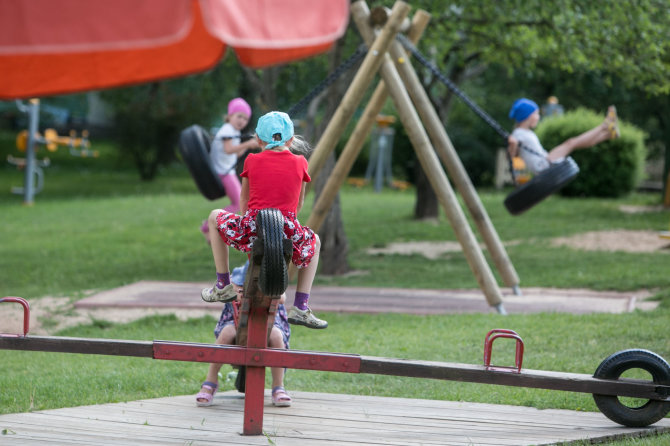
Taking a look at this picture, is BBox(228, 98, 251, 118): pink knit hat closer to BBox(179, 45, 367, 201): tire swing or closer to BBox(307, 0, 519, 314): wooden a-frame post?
BBox(179, 45, 367, 201): tire swing

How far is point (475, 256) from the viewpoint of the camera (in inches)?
345

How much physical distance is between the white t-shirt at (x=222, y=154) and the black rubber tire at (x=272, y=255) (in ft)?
14.2

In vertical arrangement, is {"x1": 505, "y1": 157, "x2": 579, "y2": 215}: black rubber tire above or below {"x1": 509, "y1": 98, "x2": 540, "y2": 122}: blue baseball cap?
below

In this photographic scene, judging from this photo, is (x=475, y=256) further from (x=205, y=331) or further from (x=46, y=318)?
(x=46, y=318)

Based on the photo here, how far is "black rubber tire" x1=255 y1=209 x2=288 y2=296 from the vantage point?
4.05 metres

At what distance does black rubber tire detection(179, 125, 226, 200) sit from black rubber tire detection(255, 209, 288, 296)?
4155 millimetres

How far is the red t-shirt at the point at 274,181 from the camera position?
4.54 meters

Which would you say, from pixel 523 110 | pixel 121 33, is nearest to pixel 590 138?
pixel 523 110

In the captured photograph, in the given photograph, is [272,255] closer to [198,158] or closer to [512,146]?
[198,158]

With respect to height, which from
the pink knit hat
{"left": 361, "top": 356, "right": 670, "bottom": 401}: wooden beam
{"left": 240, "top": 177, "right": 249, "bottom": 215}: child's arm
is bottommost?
{"left": 361, "top": 356, "right": 670, "bottom": 401}: wooden beam

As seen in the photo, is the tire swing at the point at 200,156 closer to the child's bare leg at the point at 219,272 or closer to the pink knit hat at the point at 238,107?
the pink knit hat at the point at 238,107

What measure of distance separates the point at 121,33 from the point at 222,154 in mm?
5937

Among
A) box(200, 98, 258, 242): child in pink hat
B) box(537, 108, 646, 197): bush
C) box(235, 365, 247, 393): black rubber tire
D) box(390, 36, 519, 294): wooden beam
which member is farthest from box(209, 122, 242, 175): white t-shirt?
box(537, 108, 646, 197): bush

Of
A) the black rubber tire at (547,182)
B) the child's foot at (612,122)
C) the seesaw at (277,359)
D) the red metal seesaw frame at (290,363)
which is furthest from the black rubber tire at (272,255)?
the child's foot at (612,122)
